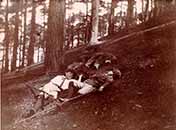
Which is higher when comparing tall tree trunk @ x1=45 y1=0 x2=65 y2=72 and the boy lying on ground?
tall tree trunk @ x1=45 y1=0 x2=65 y2=72

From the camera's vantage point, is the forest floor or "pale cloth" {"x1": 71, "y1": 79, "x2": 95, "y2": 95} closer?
the forest floor

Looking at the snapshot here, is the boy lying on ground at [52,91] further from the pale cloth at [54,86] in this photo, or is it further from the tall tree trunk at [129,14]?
the tall tree trunk at [129,14]

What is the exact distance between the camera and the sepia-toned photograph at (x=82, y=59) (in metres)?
3.49

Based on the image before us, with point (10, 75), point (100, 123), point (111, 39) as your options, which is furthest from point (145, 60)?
point (10, 75)

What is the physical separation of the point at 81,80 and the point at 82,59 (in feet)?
0.65

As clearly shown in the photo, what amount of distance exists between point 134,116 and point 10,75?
1184 mm

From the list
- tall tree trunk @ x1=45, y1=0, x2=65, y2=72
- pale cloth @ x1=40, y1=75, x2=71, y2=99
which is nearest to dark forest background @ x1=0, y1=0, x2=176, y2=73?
tall tree trunk @ x1=45, y1=0, x2=65, y2=72

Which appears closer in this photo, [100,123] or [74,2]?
[100,123]

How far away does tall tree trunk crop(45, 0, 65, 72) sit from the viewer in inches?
142

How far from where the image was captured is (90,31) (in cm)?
358

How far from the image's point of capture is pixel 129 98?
3.49m

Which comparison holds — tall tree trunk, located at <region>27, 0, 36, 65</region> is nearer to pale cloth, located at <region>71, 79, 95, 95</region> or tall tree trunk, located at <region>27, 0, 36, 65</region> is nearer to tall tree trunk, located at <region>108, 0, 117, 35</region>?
pale cloth, located at <region>71, 79, 95, 95</region>

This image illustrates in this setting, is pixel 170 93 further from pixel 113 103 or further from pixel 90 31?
pixel 90 31

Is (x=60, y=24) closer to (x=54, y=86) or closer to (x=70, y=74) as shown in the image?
(x=70, y=74)
